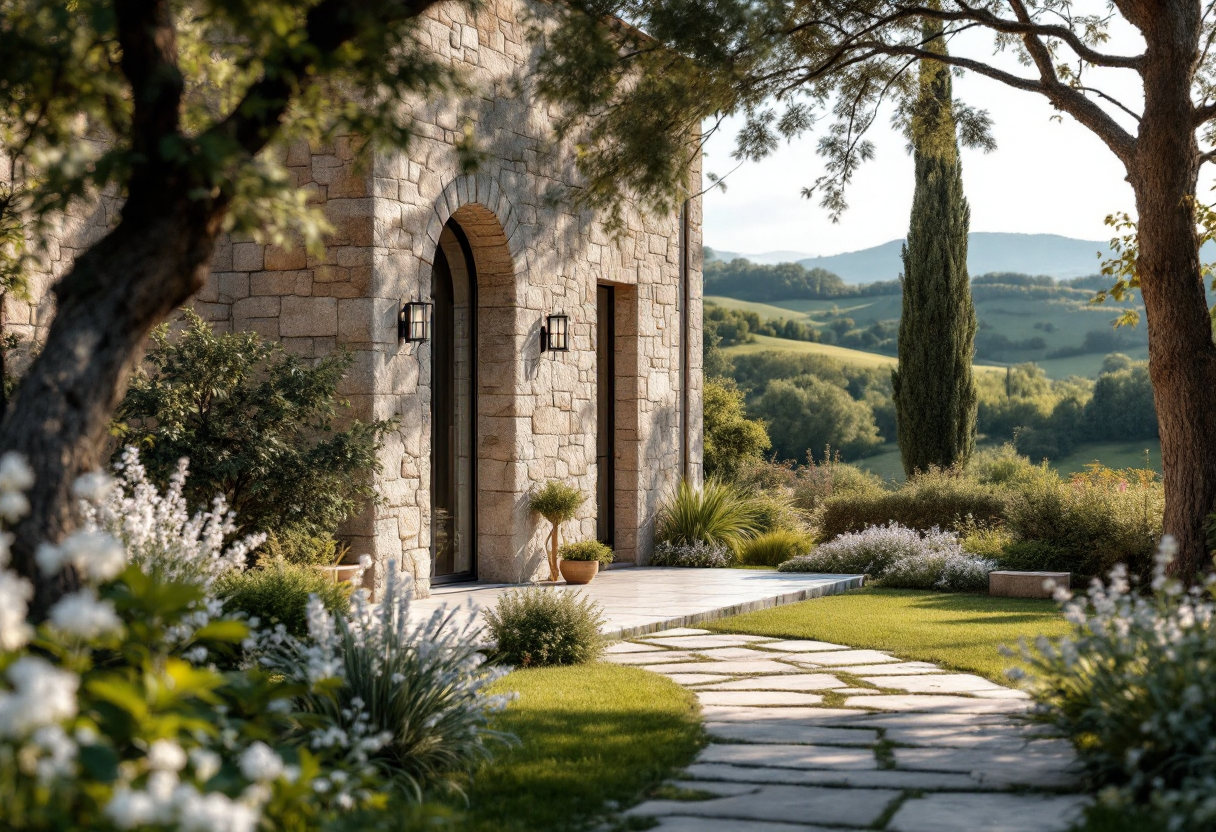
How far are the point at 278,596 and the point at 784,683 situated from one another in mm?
2605

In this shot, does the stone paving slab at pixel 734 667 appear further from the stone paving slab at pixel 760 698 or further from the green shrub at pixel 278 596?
the green shrub at pixel 278 596

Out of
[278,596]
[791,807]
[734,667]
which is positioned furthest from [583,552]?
[791,807]

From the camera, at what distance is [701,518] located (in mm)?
12406

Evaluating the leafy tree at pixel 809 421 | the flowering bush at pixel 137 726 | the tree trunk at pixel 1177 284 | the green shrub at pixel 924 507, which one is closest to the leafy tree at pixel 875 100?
the tree trunk at pixel 1177 284

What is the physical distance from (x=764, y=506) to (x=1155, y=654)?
9921mm

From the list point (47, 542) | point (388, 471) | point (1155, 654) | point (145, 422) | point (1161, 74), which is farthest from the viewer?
point (388, 471)

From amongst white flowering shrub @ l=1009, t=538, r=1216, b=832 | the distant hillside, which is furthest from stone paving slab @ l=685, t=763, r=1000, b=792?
the distant hillside

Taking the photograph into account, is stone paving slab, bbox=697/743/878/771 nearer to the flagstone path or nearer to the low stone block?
the flagstone path

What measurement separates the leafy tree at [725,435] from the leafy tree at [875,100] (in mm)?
8050

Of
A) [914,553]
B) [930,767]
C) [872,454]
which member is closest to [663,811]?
[930,767]

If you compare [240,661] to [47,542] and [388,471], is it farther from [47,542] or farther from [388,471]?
[388,471]

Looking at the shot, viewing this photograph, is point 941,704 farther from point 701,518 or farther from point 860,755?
point 701,518

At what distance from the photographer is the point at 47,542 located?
286 cm

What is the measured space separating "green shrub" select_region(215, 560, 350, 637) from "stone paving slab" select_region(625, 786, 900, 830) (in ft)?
7.43
